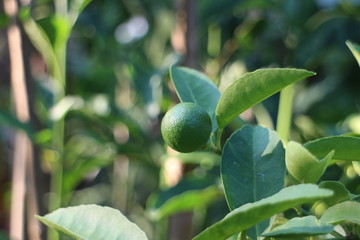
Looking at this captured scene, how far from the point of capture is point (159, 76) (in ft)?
2.82

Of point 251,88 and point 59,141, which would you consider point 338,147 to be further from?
point 59,141

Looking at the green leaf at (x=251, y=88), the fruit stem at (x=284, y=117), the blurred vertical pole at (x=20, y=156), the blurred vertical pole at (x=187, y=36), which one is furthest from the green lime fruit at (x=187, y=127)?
the blurred vertical pole at (x=187, y=36)

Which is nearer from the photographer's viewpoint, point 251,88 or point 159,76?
point 251,88

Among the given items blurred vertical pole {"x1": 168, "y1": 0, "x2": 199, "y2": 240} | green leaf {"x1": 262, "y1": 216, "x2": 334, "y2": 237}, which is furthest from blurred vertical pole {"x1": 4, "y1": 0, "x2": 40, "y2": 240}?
green leaf {"x1": 262, "y1": 216, "x2": 334, "y2": 237}

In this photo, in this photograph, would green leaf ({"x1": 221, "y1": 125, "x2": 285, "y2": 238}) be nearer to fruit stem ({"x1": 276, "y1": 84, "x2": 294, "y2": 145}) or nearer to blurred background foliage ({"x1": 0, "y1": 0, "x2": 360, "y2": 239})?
fruit stem ({"x1": 276, "y1": 84, "x2": 294, "y2": 145})

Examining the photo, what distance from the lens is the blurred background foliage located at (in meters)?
0.86

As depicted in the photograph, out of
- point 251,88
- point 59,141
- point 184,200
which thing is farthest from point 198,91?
point 59,141

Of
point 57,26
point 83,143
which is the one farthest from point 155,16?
point 57,26

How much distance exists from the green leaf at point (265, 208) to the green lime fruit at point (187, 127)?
0.07 meters

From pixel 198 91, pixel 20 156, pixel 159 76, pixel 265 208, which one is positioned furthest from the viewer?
pixel 159 76

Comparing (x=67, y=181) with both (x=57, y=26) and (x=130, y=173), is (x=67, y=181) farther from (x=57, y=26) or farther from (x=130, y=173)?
(x=130, y=173)

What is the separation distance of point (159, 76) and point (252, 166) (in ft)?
1.63

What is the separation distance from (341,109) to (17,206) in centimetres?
63

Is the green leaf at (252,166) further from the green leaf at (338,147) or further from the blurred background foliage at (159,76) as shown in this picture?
the blurred background foliage at (159,76)
